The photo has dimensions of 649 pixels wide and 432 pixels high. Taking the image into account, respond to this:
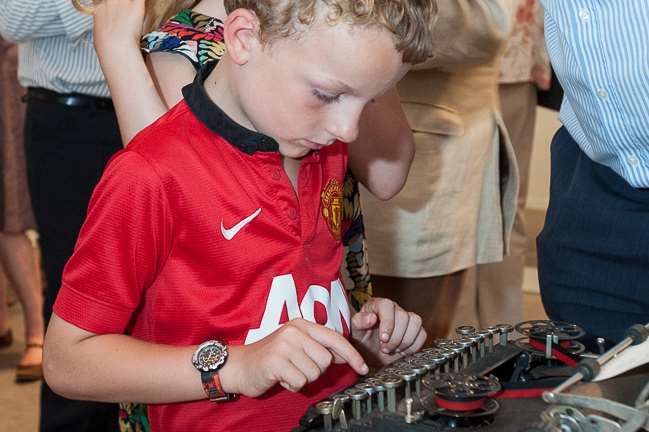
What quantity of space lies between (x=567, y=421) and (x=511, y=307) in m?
2.76

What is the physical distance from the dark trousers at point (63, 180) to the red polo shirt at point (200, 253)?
106 centimetres

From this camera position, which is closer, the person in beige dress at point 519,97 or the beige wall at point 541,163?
the person in beige dress at point 519,97

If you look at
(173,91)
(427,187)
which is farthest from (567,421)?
(427,187)

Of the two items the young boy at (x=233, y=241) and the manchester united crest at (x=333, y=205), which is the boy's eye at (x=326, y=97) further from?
the manchester united crest at (x=333, y=205)

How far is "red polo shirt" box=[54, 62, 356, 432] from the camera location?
1120 millimetres

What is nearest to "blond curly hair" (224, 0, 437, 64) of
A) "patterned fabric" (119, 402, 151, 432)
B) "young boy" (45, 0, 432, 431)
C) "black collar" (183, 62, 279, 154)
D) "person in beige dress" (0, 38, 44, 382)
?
"young boy" (45, 0, 432, 431)

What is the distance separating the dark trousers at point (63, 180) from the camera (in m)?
2.25

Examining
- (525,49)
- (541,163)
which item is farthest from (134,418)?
(541,163)

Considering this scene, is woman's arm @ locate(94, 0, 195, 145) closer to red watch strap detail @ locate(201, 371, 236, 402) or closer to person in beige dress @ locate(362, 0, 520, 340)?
red watch strap detail @ locate(201, 371, 236, 402)

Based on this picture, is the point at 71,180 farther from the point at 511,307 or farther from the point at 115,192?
the point at 511,307

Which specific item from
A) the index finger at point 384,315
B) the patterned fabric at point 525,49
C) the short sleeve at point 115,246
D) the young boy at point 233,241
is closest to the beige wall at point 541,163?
the patterned fabric at point 525,49

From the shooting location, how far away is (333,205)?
1310 millimetres

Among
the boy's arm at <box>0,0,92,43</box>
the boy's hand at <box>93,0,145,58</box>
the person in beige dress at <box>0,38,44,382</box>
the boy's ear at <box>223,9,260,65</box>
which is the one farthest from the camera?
the person in beige dress at <box>0,38,44,382</box>

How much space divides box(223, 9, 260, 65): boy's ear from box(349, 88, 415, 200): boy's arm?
0.31 metres
